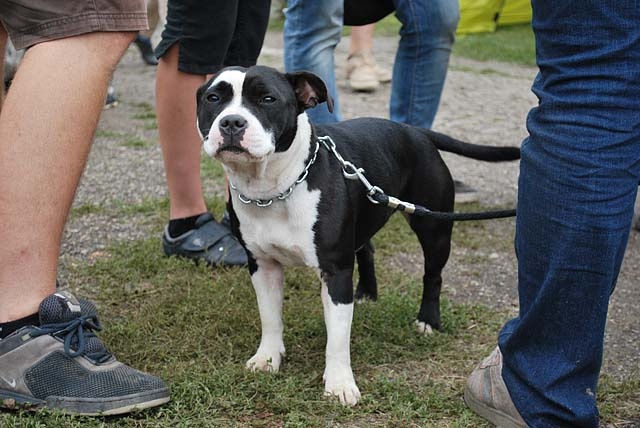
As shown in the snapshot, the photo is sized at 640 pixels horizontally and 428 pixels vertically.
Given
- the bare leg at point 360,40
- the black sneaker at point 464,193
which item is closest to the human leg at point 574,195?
the black sneaker at point 464,193

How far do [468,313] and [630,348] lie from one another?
60 cm

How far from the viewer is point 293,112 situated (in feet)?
8.27

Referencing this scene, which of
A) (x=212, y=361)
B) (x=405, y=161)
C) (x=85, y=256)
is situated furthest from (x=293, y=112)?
(x=85, y=256)

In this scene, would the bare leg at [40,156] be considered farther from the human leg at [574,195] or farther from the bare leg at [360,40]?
the bare leg at [360,40]

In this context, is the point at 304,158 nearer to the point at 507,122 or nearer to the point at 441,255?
the point at 441,255

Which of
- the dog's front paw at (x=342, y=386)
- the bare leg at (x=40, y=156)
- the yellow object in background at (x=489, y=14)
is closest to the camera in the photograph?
the bare leg at (x=40, y=156)

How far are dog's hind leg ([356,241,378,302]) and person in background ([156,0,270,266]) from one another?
0.50 metres

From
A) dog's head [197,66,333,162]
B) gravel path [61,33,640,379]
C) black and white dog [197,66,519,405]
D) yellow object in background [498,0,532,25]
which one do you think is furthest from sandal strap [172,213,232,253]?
yellow object in background [498,0,532,25]

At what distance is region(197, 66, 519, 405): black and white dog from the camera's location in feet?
A: 8.02

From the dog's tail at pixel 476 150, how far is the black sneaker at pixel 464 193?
4.29 ft

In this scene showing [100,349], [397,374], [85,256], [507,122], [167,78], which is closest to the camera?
[100,349]

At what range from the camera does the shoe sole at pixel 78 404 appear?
2.30 metres

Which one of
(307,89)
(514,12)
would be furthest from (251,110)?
(514,12)

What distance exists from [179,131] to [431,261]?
1188mm
